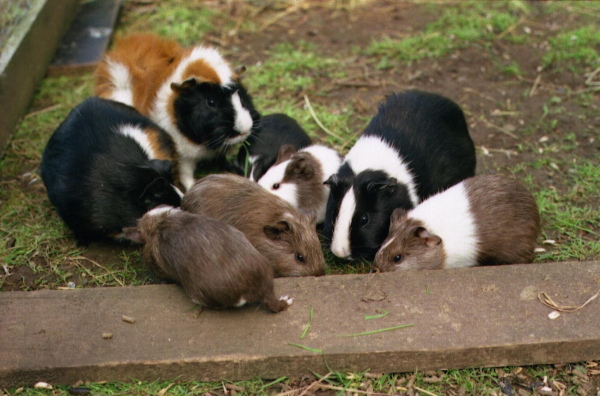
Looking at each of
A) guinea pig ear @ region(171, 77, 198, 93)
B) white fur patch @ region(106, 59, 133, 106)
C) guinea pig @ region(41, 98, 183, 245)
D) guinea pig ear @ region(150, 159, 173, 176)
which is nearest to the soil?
guinea pig @ region(41, 98, 183, 245)

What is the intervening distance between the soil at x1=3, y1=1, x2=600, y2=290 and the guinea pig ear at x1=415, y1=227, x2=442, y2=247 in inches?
55.5

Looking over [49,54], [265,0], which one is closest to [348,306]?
[49,54]

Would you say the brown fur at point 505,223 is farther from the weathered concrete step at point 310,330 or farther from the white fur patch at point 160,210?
the white fur patch at point 160,210

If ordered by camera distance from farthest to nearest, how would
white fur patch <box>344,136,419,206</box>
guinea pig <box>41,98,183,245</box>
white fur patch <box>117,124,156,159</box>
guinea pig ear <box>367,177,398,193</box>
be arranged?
white fur patch <box>117,124,156,159</box>
white fur patch <box>344,136,419,206</box>
guinea pig <box>41,98,183,245</box>
guinea pig ear <box>367,177,398,193</box>

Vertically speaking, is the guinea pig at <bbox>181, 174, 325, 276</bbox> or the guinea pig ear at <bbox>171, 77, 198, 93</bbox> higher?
the guinea pig ear at <bbox>171, 77, 198, 93</bbox>

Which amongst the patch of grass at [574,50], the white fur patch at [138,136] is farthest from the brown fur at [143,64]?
the patch of grass at [574,50]

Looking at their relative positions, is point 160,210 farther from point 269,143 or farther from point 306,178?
point 269,143

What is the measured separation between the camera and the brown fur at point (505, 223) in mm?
3508

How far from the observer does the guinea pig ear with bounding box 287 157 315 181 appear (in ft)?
13.4

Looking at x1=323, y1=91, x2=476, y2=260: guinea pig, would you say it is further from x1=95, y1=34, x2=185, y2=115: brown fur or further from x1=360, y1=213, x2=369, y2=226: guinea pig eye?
x1=95, y1=34, x2=185, y2=115: brown fur

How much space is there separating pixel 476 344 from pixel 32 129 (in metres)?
4.27

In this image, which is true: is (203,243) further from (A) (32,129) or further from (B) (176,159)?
(A) (32,129)

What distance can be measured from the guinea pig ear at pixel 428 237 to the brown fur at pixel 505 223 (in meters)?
0.28

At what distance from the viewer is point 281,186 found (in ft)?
13.4
